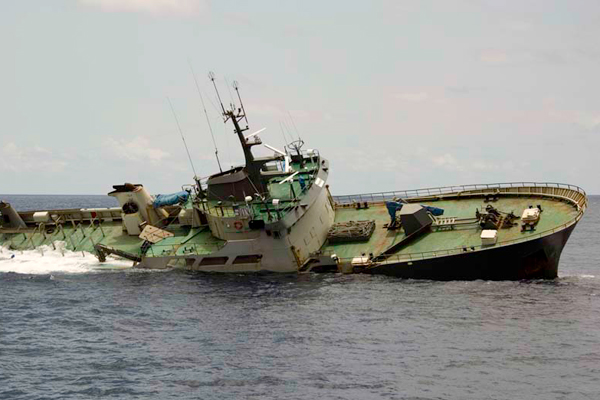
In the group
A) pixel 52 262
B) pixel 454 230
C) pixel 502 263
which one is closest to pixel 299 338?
pixel 502 263

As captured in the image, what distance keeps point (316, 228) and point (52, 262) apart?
71.0 feet

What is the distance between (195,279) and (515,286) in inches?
815

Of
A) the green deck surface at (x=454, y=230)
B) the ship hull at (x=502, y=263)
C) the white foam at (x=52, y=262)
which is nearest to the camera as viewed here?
the ship hull at (x=502, y=263)

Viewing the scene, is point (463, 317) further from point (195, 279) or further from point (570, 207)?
point (195, 279)

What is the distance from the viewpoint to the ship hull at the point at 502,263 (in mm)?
47375

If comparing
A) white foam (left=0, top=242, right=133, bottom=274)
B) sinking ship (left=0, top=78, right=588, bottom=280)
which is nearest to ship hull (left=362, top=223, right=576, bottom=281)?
sinking ship (left=0, top=78, right=588, bottom=280)

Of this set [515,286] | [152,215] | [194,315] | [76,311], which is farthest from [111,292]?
[515,286]

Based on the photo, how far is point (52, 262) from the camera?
2453 inches

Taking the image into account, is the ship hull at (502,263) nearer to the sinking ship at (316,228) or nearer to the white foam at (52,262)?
the sinking ship at (316,228)

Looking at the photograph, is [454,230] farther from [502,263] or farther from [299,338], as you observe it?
[299,338]

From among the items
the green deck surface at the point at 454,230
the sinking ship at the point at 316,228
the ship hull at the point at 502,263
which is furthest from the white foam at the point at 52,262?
the ship hull at the point at 502,263

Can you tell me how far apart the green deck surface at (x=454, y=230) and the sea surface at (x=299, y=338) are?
2.92 m

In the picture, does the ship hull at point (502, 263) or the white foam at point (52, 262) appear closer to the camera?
the ship hull at point (502, 263)

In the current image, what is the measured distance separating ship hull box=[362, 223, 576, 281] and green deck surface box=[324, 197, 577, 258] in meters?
1.22
